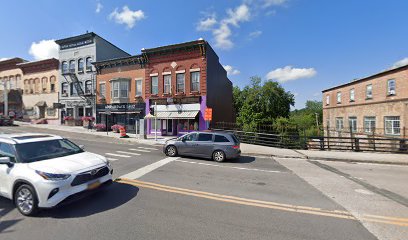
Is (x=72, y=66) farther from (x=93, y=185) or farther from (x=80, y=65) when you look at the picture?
(x=93, y=185)

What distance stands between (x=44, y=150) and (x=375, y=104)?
1112 inches

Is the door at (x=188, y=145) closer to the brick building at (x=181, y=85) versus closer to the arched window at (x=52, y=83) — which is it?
the brick building at (x=181, y=85)

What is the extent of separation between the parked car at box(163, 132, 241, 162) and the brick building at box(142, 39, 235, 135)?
971 cm

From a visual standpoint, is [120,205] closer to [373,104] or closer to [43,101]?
[373,104]

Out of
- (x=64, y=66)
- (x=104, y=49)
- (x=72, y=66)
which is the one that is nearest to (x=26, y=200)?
(x=104, y=49)

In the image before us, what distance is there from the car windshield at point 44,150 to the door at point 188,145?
5.93 m

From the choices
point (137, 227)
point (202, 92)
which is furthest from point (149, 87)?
point (137, 227)

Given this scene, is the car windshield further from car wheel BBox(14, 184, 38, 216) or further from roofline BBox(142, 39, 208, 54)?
roofline BBox(142, 39, 208, 54)

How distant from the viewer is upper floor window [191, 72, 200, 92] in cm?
2219

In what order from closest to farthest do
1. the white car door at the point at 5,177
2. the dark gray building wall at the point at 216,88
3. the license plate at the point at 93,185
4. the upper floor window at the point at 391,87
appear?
the white car door at the point at 5,177 → the license plate at the point at 93,185 → the upper floor window at the point at 391,87 → the dark gray building wall at the point at 216,88

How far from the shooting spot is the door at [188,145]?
36.4ft

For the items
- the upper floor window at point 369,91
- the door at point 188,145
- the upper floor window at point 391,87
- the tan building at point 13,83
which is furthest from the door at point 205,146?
the tan building at point 13,83

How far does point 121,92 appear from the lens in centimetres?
2589

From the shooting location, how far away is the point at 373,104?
74.1 feet
